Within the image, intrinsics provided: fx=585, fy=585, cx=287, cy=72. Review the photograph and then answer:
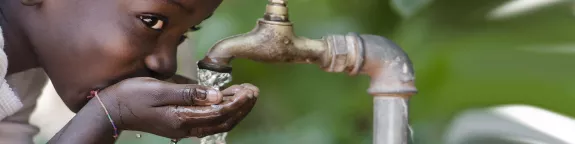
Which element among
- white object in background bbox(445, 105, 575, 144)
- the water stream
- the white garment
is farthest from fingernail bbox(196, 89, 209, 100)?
white object in background bbox(445, 105, 575, 144)

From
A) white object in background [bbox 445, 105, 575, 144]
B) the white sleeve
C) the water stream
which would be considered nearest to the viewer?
the white sleeve

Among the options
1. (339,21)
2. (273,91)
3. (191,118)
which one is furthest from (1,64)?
(339,21)

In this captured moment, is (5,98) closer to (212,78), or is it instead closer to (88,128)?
(88,128)

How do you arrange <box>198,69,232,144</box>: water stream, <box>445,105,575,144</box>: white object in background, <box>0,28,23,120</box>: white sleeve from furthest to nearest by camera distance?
<box>445,105,575,144</box>: white object in background
<box>198,69,232,144</box>: water stream
<box>0,28,23,120</box>: white sleeve

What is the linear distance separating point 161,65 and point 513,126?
641 mm

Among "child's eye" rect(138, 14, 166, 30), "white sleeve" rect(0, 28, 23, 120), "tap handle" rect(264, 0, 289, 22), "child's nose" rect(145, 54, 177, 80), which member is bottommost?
"white sleeve" rect(0, 28, 23, 120)

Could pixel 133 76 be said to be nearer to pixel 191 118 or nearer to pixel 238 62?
pixel 191 118

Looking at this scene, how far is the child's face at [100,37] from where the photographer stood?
0.81 metres

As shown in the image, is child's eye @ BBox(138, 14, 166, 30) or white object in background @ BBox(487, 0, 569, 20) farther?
white object in background @ BBox(487, 0, 569, 20)

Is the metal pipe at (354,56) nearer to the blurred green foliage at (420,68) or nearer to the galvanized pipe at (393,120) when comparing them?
the galvanized pipe at (393,120)

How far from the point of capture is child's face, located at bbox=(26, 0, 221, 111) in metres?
0.81

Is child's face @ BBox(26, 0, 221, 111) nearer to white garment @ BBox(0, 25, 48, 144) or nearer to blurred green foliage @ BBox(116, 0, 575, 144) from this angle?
white garment @ BBox(0, 25, 48, 144)

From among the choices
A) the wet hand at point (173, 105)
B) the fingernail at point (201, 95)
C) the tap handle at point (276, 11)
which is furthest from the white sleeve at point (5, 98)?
the tap handle at point (276, 11)

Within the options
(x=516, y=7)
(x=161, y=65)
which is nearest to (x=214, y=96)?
(x=161, y=65)
